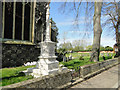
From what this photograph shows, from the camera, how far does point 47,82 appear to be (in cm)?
385

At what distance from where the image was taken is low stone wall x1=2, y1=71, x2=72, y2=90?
10.2 feet

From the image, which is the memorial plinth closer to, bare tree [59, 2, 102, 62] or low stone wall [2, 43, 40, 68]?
low stone wall [2, 43, 40, 68]

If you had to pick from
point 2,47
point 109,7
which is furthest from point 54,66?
point 109,7

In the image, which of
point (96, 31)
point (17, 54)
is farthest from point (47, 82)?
point (96, 31)

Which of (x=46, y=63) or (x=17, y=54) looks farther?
(x=17, y=54)

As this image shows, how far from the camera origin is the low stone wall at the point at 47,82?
122 inches

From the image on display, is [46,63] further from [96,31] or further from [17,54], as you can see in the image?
[96,31]

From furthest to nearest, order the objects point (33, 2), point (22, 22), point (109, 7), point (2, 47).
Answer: point (109, 7) < point (33, 2) < point (22, 22) < point (2, 47)

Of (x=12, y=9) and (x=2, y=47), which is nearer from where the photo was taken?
(x=2, y=47)

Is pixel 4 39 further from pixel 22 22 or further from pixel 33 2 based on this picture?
pixel 33 2

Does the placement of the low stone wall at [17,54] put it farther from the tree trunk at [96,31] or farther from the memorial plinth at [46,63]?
the tree trunk at [96,31]

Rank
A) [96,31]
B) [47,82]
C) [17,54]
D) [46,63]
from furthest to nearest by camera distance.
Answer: [96,31], [17,54], [46,63], [47,82]

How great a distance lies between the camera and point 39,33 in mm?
13945

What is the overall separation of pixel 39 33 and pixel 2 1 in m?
5.58
